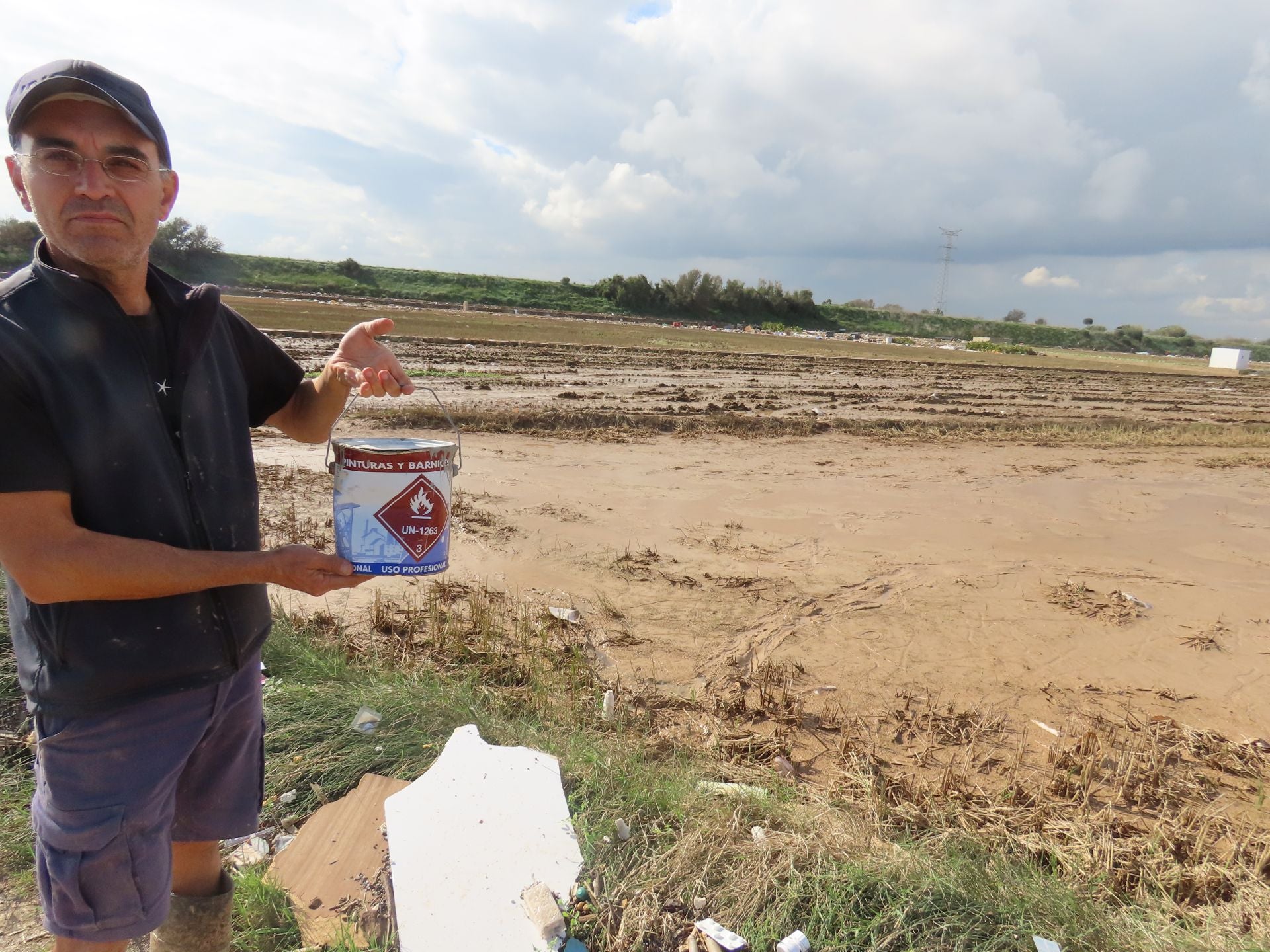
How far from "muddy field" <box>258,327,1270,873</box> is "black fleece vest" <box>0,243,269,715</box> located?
2.71m

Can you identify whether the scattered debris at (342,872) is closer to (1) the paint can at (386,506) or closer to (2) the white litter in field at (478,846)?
(2) the white litter in field at (478,846)

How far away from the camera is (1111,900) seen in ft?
9.57

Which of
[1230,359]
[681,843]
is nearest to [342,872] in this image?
[681,843]

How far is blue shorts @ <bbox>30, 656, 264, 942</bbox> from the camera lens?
1634 mm

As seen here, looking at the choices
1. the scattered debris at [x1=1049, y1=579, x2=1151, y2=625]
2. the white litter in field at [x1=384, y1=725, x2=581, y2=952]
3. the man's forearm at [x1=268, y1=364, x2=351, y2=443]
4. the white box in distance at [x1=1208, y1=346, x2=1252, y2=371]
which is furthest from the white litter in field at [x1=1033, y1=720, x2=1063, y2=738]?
the white box in distance at [x1=1208, y1=346, x2=1252, y2=371]

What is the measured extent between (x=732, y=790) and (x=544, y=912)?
1.10m

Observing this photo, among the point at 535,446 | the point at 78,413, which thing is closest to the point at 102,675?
the point at 78,413

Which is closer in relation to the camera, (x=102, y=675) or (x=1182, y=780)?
(x=102, y=675)

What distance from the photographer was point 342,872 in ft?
8.21

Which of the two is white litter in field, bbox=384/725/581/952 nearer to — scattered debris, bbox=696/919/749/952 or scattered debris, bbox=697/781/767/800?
scattered debris, bbox=696/919/749/952

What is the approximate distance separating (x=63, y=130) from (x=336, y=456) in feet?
2.86

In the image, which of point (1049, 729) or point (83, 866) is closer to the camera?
point (83, 866)

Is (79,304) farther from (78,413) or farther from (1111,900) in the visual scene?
(1111,900)

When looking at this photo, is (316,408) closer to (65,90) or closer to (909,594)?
(65,90)
